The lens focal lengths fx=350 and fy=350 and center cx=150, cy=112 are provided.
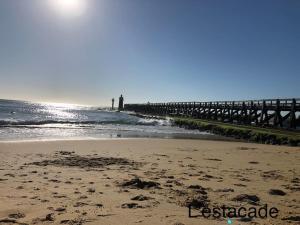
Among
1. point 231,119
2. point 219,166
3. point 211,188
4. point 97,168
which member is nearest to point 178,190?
point 211,188

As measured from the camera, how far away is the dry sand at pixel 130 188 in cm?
470

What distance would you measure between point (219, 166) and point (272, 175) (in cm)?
166

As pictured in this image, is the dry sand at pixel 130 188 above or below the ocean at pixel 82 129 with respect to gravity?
above

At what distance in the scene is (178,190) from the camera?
629 cm

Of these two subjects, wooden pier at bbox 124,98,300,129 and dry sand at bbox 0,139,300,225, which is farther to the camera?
wooden pier at bbox 124,98,300,129

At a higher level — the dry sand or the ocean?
the dry sand

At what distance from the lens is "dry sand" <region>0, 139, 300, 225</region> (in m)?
4.70

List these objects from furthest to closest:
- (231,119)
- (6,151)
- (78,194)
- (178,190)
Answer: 1. (231,119)
2. (6,151)
3. (178,190)
4. (78,194)

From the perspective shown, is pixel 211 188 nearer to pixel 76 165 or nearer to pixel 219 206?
pixel 219 206

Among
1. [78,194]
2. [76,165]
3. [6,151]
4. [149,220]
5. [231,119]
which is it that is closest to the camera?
[149,220]

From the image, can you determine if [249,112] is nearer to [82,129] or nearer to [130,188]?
[82,129]

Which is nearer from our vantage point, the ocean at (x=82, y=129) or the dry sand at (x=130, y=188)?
the dry sand at (x=130, y=188)

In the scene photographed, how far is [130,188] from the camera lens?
6340 millimetres

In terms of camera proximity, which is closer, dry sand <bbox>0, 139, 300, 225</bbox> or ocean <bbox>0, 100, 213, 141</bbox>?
dry sand <bbox>0, 139, 300, 225</bbox>
